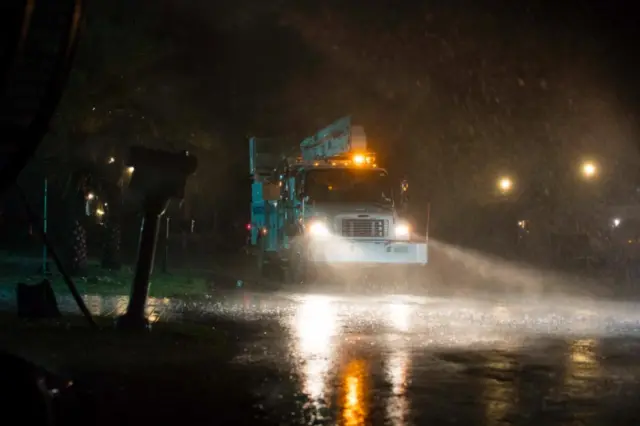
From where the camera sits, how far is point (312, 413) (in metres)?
8.77

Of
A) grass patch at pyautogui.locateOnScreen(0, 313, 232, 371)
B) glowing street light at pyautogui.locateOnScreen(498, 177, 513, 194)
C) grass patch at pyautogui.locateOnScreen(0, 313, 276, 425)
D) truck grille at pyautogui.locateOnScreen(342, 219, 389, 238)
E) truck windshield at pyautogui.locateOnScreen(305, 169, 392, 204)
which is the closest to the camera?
grass patch at pyautogui.locateOnScreen(0, 313, 276, 425)

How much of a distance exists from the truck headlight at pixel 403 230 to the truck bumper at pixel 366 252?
338mm

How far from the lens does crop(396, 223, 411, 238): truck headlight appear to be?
24016 millimetres

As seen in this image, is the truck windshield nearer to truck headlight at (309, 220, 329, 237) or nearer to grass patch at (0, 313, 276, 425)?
Result: truck headlight at (309, 220, 329, 237)

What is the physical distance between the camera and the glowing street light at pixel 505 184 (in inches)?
1721

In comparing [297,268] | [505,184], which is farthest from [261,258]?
[505,184]

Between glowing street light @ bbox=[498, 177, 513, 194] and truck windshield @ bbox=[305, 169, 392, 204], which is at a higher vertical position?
glowing street light @ bbox=[498, 177, 513, 194]

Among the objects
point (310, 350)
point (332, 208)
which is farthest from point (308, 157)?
point (310, 350)

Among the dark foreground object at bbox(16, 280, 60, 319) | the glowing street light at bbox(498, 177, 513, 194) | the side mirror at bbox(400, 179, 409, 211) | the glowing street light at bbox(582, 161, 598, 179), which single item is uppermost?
the glowing street light at bbox(582, 161, 598, 179)

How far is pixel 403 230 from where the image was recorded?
948 inches

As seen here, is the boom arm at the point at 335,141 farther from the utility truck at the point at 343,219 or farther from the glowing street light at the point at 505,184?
the glowing street light at the point at 505,184

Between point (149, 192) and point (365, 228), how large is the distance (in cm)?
1071

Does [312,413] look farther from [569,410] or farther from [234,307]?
[234,307]

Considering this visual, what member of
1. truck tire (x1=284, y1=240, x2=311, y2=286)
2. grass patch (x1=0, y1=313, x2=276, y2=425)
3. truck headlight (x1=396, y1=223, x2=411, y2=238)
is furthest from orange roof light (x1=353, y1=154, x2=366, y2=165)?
grass patch (x1=0, y1=313, x2=276, y2=425)
